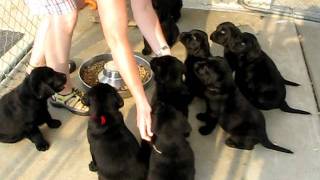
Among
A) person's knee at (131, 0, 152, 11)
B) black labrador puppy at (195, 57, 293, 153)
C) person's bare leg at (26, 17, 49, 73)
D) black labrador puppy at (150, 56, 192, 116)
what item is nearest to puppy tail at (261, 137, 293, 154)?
black labrador puppy at (195, 57, 293, 153)

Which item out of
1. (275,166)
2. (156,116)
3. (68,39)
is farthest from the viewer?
(68,39)

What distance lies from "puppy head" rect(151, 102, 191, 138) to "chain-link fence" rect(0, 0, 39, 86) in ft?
5.80

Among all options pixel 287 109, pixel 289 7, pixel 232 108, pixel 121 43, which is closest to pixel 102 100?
pixel 121 43

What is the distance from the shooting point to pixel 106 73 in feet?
12.2

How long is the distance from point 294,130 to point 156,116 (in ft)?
4.12

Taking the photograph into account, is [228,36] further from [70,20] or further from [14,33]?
[14,33]

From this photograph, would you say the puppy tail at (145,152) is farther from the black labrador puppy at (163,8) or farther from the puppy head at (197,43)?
the black labrador puppy at (163,8)

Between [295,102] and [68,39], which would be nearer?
[68,39]

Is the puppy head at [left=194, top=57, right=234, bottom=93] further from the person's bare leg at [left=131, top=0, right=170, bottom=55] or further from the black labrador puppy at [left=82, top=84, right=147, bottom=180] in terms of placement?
the black labrador puppy at [left=82, top=84, right=147, bottom=180]

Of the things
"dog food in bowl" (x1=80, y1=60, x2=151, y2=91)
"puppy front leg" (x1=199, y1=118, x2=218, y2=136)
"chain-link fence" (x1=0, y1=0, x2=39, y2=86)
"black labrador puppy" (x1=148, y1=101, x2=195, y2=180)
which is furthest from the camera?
"chain-link fence" (x1=0, y1=0, x2=39, y2=86)

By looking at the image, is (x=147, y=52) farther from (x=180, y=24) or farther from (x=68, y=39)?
(x=68, y=39)

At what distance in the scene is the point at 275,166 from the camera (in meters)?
3.10

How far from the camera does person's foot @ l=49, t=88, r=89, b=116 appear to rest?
139 inches

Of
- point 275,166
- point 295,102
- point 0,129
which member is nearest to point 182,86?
point 275,166
